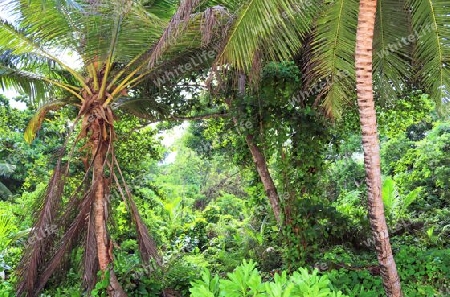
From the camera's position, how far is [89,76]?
4.98 m

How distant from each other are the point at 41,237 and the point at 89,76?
2093 mm

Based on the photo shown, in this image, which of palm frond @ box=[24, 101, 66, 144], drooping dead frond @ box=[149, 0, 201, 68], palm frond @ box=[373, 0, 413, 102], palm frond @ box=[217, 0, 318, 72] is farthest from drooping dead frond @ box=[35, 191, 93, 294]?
palm frond @ box=[373, 0, 413, 102]

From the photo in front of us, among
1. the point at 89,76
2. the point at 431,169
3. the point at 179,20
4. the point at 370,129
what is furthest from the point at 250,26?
the point at 431,169

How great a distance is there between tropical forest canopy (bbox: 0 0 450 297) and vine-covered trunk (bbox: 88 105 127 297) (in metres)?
0.02

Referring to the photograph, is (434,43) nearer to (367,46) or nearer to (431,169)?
(367,46)

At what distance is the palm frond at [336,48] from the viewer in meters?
4.50

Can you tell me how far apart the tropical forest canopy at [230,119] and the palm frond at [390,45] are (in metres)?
0.02

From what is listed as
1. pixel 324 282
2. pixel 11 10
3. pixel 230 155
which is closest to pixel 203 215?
pixel 230 155

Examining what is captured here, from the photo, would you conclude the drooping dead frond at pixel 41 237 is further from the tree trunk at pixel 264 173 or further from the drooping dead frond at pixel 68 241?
the tree trunk at pixel 264 173

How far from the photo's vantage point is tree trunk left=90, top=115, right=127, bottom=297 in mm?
4758

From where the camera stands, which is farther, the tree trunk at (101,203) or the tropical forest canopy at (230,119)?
the tree trunk at (101,203)

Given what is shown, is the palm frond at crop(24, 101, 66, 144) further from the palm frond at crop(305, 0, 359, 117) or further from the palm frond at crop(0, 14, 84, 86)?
the palm frond at crop(305, 0, 359, 117)

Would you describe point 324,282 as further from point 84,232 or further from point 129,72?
point 129,72

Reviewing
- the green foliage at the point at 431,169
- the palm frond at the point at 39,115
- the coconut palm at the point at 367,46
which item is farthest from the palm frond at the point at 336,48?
the green foliage at the point at 431,169
